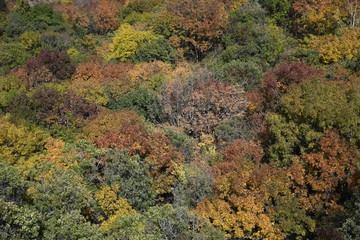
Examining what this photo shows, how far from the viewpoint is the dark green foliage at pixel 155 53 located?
4703 centimetres

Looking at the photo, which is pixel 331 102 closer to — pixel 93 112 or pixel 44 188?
pixel 44 188

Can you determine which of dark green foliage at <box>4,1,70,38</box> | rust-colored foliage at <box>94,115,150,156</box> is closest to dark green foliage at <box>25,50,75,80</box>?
rust-colored foliage at <box>94,115,150,156</box>

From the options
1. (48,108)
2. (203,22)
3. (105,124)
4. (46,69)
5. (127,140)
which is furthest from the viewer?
(203,22)

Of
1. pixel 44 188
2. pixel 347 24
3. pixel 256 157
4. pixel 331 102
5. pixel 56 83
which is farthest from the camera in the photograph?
pixel 347 24

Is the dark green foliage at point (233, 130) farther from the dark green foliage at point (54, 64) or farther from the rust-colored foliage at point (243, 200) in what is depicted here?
the dark green foliage at point (54, 64)

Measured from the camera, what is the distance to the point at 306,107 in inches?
992

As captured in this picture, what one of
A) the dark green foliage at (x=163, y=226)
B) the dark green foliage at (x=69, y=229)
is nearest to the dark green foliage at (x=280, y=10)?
the dark green foliage at (x=163, y=226)

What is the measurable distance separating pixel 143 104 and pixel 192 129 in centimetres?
712

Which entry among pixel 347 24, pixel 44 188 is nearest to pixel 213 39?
pixel 347 24

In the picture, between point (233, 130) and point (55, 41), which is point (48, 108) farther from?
point (55, 41)

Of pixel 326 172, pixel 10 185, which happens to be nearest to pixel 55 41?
pixel 10 185

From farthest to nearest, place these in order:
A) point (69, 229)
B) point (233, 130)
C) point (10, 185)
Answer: point (233, 130)
point (10, 185)
point (69, 229)

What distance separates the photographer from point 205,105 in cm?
3588

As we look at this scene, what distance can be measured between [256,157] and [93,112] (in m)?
18.6
